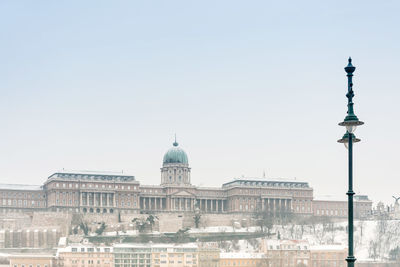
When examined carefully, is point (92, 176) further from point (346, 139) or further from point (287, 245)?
point (346, 139)

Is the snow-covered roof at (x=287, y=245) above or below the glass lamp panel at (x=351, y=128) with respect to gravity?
below

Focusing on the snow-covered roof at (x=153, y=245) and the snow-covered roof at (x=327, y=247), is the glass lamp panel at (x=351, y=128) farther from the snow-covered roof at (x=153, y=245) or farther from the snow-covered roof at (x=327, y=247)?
the snow-covered roof at (x=327, y=247)

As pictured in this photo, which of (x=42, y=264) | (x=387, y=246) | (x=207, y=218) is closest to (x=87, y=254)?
(x=42, y=264)

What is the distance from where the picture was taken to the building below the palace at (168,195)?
15412cm

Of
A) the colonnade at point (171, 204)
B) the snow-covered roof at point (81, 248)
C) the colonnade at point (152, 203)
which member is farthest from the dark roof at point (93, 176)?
the snow-covered roof at point (81, 248)

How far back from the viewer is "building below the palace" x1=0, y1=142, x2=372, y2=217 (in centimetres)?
15412

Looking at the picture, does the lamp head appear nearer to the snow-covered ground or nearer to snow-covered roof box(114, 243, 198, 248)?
snow-covered roof box(114, 243, 198, 248)

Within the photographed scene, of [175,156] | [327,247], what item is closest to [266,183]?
[175,156]

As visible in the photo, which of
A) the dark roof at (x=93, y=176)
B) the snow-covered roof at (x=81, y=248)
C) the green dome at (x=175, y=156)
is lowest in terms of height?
the snow-covered roof at (x=81, y=248)

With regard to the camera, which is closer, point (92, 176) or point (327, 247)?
point (327, 247)

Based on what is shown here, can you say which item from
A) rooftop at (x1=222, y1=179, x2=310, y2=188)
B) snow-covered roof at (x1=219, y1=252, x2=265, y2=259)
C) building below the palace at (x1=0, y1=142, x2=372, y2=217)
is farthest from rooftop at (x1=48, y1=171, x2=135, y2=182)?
snow-covered roof at (x1=219, y1=252, x2=265, y2=259)

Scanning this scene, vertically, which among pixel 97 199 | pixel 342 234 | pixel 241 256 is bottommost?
pixel 241 256

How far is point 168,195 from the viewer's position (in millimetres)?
161125

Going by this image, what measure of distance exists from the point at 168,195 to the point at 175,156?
11.3m
